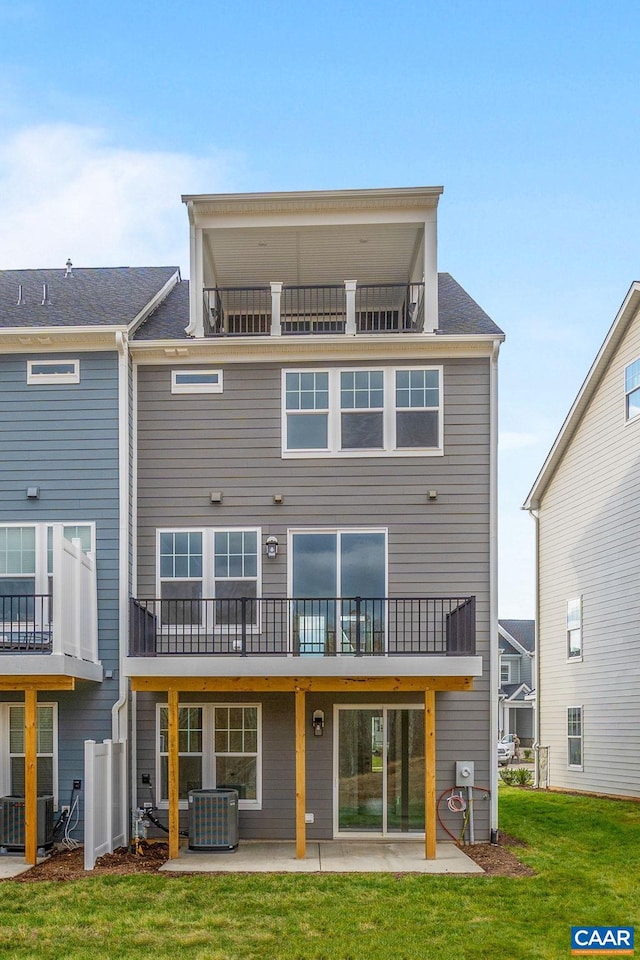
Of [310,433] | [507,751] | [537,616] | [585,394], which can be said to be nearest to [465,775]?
[310,433]

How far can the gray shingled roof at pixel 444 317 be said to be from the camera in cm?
1310

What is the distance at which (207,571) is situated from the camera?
12.6 metres

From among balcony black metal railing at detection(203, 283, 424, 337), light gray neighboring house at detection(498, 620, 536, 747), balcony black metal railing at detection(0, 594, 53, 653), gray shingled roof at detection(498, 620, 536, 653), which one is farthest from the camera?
gray shingled roof at detection(498, 620, 536, 653)

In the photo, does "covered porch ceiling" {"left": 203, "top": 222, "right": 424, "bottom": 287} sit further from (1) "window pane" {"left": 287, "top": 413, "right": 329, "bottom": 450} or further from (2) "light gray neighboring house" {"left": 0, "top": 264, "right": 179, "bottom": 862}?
(1) "window pane" {"left": 287, "top": 413, "right": 329, "bottom": 450}

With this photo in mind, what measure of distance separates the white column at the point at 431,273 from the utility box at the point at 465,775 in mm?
6118

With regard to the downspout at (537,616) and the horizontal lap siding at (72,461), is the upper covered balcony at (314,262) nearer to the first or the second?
the horizontal lap siding at (72,461)

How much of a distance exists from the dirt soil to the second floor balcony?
8.48 feet

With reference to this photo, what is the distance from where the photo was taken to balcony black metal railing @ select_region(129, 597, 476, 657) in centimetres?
1226

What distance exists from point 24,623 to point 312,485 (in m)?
4.41

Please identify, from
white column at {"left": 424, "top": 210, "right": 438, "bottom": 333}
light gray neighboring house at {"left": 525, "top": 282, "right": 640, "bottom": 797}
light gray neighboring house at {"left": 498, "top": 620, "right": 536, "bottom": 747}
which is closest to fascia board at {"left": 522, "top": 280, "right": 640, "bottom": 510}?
light gray neighboring house at {"left": 525, "top": 282, "right": 640, "bottom": 797}

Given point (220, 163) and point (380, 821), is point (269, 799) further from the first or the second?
point (220, 163)

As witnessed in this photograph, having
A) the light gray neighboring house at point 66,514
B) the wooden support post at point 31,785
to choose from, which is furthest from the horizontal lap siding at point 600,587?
the wooden support post at point 31,785

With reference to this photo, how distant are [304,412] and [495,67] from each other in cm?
792

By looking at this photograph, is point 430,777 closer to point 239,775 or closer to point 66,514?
point 239,775
